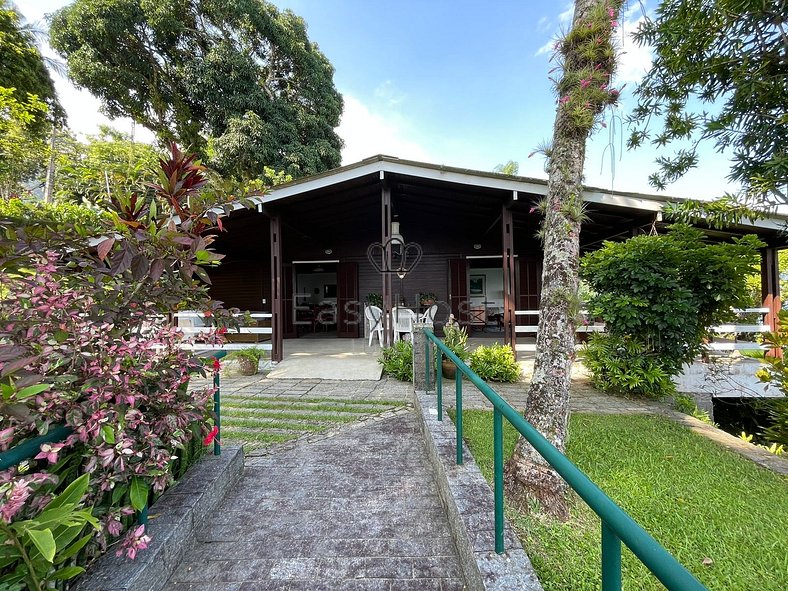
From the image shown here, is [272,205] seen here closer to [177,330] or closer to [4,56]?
[177,330]

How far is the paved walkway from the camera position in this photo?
57.0 inches

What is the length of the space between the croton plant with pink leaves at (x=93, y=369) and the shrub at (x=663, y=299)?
179 inches

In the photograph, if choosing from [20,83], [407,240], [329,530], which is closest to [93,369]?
[329,530]

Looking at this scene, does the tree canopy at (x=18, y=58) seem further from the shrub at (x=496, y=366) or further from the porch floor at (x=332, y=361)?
the shrub at (x=496, y=366)

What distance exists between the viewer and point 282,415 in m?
3.45

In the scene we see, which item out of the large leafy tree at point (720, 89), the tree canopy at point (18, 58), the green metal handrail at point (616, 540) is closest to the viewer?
the green metal handrail at point (616, 540)

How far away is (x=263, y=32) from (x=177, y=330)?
635 inches

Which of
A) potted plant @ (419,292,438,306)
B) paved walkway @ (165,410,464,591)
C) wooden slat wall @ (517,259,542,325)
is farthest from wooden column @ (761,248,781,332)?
paved walkway @ (165,410,464,591)

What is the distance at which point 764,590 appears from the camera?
1.37 meters

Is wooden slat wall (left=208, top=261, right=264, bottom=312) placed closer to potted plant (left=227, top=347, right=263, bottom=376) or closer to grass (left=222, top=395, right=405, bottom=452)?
potted plant (left=227, top=347, right=263, bottom=376)

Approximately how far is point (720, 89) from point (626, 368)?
13.1ft

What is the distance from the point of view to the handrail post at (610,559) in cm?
69

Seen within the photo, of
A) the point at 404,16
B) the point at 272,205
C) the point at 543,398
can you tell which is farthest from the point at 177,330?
the point at 404,16

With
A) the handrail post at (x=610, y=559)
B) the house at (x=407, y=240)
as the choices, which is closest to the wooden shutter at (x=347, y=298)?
the house at (x=407, y=240)
